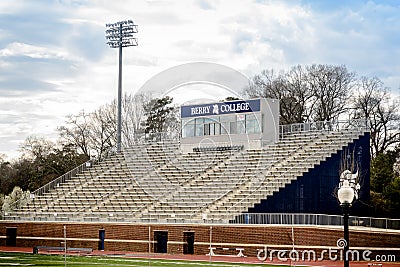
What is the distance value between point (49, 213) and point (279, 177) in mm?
15043

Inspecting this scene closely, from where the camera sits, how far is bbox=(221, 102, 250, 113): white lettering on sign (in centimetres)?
4988

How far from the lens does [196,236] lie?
40375 millimetres

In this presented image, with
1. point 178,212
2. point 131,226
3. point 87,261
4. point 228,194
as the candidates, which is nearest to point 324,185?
point 228,194

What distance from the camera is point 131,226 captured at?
43125mm

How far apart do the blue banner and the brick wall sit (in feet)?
37.6

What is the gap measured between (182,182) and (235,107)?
6.35m

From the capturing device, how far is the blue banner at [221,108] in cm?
4952

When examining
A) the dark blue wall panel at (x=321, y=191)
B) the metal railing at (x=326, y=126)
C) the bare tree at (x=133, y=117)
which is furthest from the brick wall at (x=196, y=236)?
the bare tree at (x=133, y=117)

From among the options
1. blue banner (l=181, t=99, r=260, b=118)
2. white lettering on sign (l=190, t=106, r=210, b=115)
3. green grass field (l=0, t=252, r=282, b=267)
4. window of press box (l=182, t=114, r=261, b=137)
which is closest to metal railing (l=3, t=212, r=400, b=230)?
green grass field (l=0, t=252, r=282, b=267)

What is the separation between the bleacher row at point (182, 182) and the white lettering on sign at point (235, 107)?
268 cm

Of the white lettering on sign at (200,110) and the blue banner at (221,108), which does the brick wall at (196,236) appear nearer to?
the blue banner at (221,108)

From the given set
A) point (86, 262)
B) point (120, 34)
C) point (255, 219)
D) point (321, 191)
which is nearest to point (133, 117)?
point (120, 34)

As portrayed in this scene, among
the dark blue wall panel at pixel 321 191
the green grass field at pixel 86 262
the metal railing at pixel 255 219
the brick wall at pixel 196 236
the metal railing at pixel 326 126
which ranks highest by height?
the metal railing at pixel 326 126

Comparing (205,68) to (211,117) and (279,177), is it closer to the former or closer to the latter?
(279,177)
